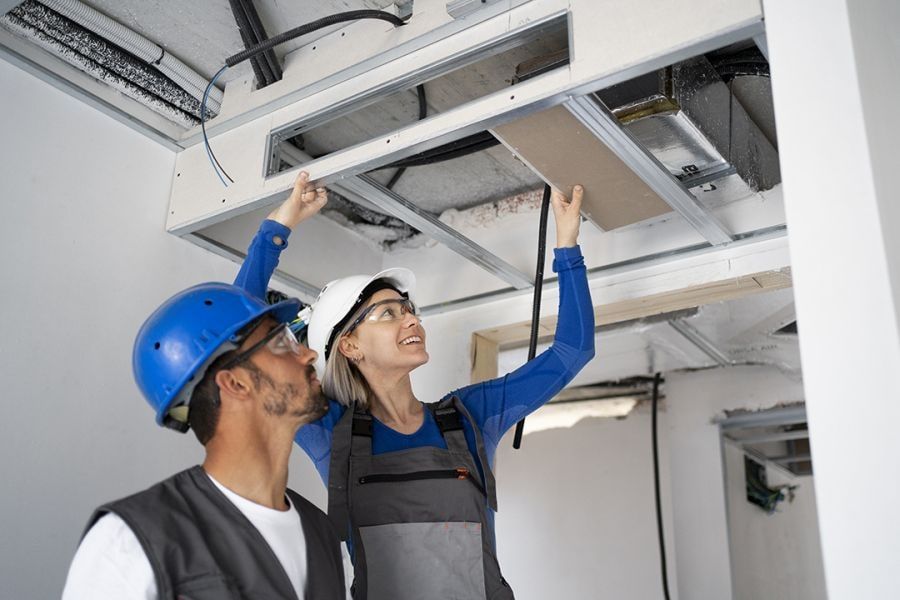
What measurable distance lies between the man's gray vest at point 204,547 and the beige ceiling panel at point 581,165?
0.94 meters

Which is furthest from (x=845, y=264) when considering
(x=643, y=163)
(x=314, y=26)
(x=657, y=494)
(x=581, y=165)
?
(x=657, y=494)

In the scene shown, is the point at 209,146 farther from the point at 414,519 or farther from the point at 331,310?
the point at 414,519

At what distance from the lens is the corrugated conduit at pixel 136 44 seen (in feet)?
6.23

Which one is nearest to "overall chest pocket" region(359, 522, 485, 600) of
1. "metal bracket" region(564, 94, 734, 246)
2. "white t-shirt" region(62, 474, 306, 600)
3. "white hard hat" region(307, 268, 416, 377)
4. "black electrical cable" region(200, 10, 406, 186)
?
"white hard hat" region(307, 268, 416, 377)

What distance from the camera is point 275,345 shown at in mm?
1476

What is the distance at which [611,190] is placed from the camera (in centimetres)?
198

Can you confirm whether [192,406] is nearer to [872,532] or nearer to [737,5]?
[872,532]

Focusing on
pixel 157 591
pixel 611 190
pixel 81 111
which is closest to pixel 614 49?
pixel 611 190

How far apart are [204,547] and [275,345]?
0.40m

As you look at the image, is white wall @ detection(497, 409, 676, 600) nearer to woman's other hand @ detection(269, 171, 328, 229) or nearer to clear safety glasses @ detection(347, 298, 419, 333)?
clear safety glasses @ detection(347, 298, 419, 333)

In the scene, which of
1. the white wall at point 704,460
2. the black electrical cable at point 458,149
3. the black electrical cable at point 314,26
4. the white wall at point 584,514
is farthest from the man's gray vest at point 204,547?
the white wall at point 584,514

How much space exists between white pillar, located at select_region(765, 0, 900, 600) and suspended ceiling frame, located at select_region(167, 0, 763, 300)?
Answer: 0.88 ft

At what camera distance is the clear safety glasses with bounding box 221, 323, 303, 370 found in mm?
1417

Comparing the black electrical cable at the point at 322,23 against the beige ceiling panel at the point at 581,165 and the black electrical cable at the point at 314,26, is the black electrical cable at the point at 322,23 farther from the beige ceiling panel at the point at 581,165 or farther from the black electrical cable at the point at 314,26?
the beige ceiling panel at the point at 581,165
